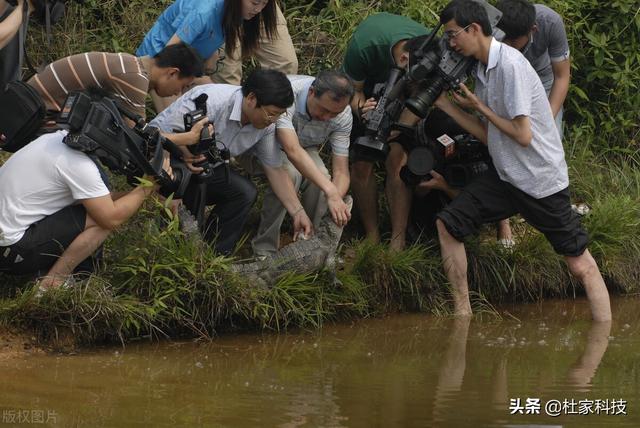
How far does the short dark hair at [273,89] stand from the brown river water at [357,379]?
118 centimetres

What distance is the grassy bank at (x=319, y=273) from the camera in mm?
5832

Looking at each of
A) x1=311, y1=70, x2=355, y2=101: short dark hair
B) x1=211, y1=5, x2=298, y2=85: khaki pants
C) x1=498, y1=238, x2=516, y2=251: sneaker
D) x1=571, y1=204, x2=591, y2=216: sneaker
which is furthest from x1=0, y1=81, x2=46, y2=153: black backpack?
x1=571, y1=204, x2=591, y2=216: sneaker

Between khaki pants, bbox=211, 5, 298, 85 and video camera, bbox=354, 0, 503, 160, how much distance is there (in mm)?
902

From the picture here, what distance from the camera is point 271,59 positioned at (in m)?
7.34

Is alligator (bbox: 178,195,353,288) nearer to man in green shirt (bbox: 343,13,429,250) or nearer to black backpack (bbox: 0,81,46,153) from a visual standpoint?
man in green shirt (bbox: 343,13,429,250)

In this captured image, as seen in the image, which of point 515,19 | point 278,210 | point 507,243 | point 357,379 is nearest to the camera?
point 357,379

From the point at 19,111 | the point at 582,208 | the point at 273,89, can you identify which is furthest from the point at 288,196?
the point at 582,208

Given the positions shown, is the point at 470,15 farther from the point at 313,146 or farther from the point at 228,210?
the point at 228,210

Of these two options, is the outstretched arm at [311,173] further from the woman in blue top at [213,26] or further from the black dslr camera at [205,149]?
the woman in blue top at [213,26]

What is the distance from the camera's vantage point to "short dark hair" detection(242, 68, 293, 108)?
19.9 feet

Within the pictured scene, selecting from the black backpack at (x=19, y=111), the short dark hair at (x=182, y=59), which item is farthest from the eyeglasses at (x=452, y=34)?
the black backpack at (x=19, y=111)

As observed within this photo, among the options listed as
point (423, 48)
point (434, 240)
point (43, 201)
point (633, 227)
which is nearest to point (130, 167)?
point (43, 201)

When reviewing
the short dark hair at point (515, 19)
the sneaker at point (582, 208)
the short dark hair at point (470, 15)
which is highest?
the short dark hair at point (470, 15)

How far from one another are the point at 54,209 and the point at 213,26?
1477mm
